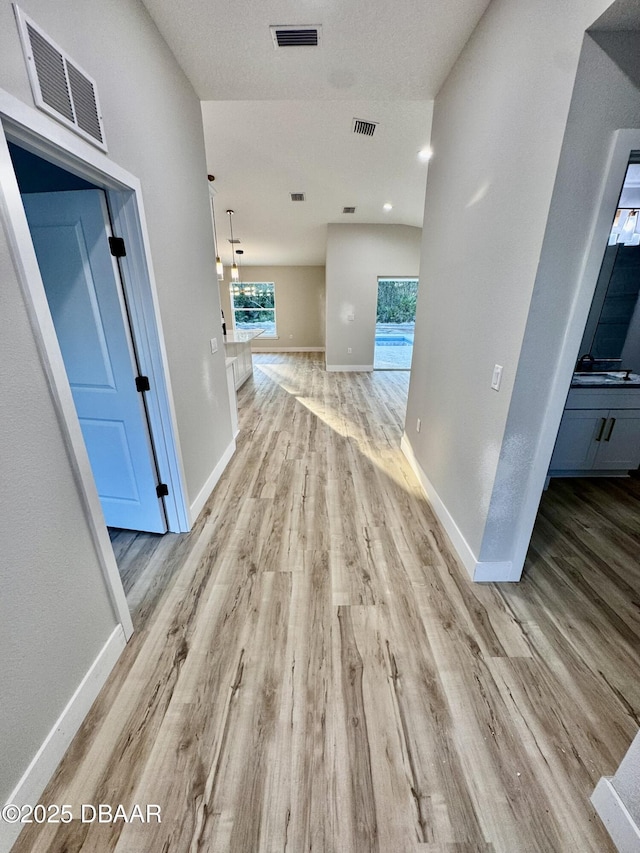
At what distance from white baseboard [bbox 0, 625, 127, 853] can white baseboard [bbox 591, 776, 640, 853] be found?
5.63ft

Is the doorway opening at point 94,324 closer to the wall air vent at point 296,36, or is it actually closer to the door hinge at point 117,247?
the door hinge at point 117,247

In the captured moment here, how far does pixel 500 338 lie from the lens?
1.53 m

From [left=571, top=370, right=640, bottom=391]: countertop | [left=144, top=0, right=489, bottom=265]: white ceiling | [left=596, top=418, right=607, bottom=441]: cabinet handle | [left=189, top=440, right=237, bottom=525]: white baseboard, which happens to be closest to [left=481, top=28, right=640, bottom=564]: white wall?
[left=144, top=0, right=489, bottom=265]: white ceiling

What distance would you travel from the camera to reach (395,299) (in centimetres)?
724

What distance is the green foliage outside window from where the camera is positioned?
274 inches

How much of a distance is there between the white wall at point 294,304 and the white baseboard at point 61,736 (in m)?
9.61

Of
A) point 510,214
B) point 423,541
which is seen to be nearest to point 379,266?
point 510,214

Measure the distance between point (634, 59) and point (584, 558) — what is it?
2.28 meters

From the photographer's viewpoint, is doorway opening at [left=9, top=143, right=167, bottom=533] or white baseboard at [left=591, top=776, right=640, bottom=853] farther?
doorway opening at [left=9, top=143, right=167, bottom=533]

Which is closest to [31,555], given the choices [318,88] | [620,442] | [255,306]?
[318,88]

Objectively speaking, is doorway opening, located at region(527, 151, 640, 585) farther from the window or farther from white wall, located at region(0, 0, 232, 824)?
the window

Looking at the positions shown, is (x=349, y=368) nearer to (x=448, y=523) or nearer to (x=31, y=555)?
(x=448, y=523)

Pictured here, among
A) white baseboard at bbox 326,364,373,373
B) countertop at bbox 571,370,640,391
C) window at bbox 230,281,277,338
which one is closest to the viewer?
countertop at bbox 571,370,640,391

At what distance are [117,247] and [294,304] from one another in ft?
29.2
